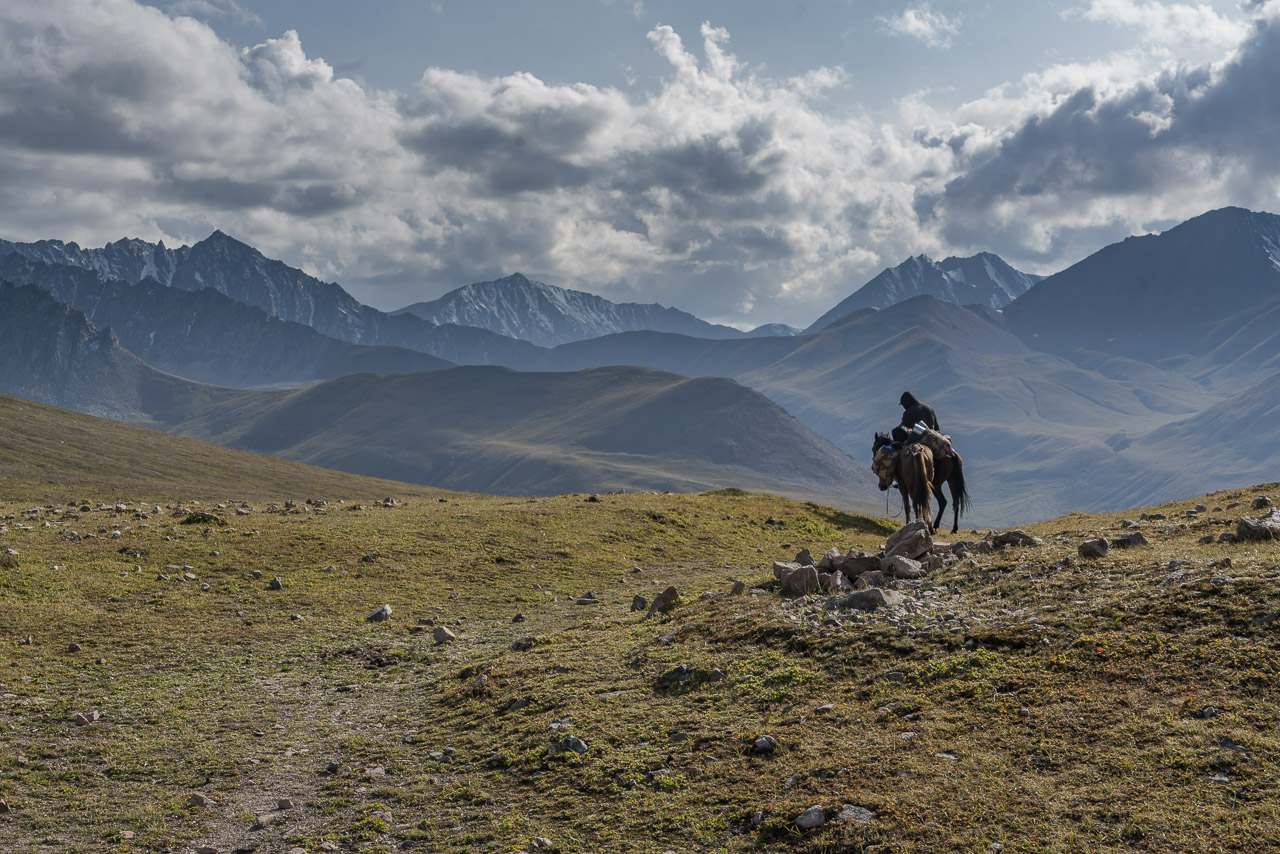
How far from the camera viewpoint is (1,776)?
39.4 feet

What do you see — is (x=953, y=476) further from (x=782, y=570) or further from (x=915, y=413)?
(x=782, y=570)

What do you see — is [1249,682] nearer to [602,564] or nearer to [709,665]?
[709,665]

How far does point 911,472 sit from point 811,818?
945 inches

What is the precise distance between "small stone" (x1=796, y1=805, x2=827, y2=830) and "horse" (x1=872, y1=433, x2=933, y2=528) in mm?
22967

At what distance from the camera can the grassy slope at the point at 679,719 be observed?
29.9ft

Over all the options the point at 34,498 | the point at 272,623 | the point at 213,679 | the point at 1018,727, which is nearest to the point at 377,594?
the point at 272,623

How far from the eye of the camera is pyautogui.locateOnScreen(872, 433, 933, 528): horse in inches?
1239

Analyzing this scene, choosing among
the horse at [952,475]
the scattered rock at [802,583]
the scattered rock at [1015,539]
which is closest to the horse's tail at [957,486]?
the horse at [952,475]

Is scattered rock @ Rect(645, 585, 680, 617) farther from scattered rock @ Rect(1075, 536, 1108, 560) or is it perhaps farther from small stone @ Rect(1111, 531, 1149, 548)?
small stone @ Rect(1111, 531, 1149, 548)

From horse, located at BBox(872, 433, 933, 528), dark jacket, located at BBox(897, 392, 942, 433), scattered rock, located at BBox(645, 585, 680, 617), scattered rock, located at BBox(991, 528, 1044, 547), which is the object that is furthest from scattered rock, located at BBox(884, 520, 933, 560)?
dark jacket, located at BBox(897, 392, 942, 433)

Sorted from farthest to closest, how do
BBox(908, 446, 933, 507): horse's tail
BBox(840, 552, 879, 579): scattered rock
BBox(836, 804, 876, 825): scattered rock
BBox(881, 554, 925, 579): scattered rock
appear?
1. BBox(908, 446, 933, 507): horse's tail
2. BBox(840, 552, 879, 579): scattered rock
3. BBox(881, 554, 925, 579): scattered rock
4. BBox(836, 804, 876, 825): scattered rock

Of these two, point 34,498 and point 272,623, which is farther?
point 34,498

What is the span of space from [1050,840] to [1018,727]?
7.55 feet

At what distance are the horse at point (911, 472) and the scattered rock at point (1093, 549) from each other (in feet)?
48.5
